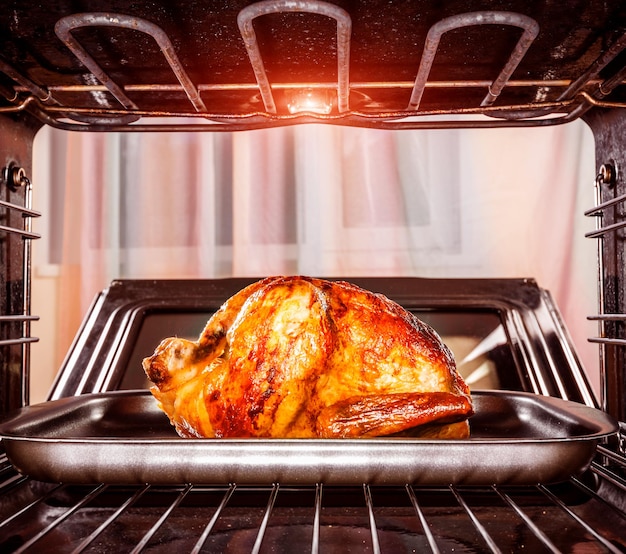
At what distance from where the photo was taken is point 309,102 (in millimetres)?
807

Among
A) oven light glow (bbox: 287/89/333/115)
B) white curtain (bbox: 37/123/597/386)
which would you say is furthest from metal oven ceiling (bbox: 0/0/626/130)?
white curtain (bbox: 37/123/597/386)

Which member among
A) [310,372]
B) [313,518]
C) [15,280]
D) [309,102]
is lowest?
[313,518]

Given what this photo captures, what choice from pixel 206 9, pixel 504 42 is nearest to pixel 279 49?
pixel 206 9

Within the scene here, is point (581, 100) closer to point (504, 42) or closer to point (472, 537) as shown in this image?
point (504, 42)

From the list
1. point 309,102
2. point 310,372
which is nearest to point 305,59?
point 309,102

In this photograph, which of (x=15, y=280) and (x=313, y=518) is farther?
(x=15, y=280)

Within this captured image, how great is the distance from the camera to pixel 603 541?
45cm

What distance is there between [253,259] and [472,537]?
1.39 metres

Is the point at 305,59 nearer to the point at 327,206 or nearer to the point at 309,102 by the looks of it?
the point at 309,102

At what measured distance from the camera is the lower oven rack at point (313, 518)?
50cm

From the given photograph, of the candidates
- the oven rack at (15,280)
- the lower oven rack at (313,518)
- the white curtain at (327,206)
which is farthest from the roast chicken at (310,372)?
the white curtain at (327,206)

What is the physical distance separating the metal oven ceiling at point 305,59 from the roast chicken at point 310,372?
25 cm

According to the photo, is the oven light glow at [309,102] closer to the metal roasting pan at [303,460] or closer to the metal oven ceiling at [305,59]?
the metal oven ceiling at [305,59]

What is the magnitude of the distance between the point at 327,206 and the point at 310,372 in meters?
1.18
